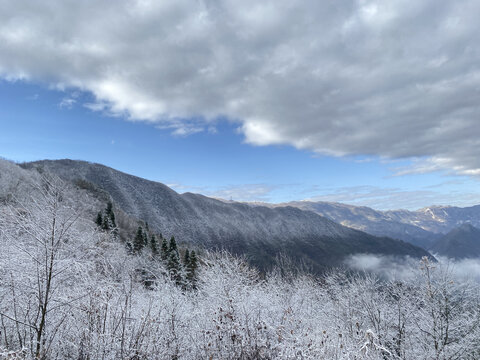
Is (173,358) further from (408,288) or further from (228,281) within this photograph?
(408,288)

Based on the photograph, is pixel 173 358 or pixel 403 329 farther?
pixel 403 329

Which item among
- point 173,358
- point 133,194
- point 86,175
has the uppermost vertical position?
point 86,175

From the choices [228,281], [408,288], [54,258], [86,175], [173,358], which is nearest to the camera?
[54,258]

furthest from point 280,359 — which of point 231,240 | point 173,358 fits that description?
point 231,240

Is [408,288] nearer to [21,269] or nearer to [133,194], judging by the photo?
[21,269]

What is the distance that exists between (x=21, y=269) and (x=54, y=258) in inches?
35.1

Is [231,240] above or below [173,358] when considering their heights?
below

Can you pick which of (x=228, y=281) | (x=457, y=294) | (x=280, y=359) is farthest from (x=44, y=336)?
(x=457, y=294)

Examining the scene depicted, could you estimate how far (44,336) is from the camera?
571cm

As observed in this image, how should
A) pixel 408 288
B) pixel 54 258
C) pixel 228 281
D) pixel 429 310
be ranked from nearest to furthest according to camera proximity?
pixel 54 258 < pixel 228 281 < pixel 429 310 < pixel 408 288

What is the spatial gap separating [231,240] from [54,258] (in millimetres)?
194336

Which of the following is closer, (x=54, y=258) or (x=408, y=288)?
(x=54, y=258)

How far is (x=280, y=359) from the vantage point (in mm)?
5324

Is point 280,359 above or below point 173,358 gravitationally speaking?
above
